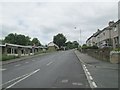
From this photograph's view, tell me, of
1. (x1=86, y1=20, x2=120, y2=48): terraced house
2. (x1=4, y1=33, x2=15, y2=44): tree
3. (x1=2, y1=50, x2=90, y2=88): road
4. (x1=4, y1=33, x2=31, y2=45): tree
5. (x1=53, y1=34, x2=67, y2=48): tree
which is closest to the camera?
(x1=2, y1=50, x2=90, y2=88): road

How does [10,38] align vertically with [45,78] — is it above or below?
above

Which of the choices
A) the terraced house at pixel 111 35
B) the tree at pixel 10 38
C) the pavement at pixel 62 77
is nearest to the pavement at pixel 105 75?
the pavement at pixel 62 77

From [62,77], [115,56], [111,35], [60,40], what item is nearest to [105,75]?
[62,77]

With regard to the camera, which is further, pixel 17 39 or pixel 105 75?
pixel 17 39

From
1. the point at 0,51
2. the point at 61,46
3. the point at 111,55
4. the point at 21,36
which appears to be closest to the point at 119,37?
the point at 111,55

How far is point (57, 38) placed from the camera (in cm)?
16788

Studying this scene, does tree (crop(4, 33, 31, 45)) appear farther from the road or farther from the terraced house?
the road

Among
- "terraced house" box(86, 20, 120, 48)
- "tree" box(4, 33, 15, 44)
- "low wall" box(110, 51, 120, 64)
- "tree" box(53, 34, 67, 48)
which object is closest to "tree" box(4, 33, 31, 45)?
"tree" box(4, 33, 15, 44)

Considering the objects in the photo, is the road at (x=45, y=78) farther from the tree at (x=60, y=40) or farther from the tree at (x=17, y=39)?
the tree at (x=60, y=40)

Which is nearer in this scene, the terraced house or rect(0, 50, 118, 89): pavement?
rect(0, 50, 118, 89): pavement

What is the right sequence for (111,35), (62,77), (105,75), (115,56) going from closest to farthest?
(62,77) < (105,75) < (115,56) < (111,35)

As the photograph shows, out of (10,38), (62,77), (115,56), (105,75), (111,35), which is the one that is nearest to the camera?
(62,77)

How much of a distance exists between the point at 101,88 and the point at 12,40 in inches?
3737

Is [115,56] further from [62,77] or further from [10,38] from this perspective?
[10,38]
